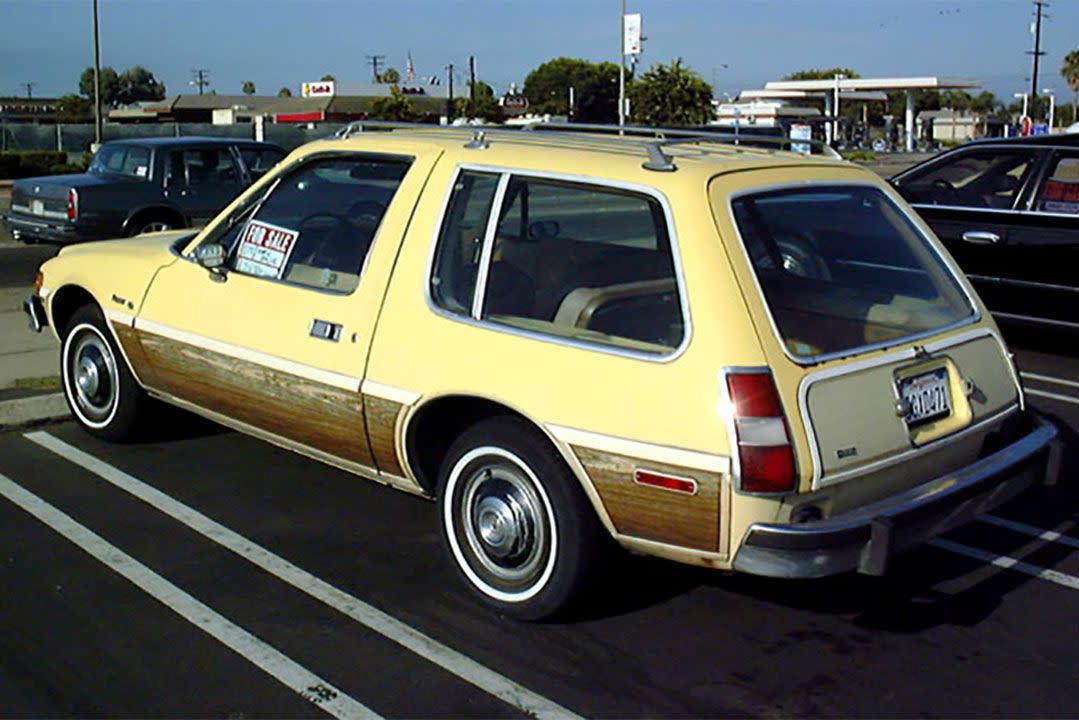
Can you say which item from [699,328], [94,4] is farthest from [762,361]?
[94,4]

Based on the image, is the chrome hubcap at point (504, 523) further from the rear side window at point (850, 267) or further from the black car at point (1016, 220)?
the black car at point (1016, 220)

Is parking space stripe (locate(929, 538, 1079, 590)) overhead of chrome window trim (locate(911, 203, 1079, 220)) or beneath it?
beneath

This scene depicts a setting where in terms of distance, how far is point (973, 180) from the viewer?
9188mm

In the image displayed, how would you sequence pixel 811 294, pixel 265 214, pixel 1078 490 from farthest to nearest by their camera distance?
pixel 1078 490 → pixel 265 214 → pixel 811 294

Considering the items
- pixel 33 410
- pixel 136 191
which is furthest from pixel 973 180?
pixel 136 191

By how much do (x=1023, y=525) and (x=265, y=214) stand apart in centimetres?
371

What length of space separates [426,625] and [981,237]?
627 cm

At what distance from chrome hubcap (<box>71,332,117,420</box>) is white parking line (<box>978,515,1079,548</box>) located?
4.38 metres

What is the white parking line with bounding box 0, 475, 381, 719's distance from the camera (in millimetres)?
3684

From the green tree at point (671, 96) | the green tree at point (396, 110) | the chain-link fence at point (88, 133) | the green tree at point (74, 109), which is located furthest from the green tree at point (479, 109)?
the green tree at point (74, 109)

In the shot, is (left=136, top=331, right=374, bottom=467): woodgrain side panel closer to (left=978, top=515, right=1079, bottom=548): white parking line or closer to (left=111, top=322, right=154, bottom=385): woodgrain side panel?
(left=111, top=322, right=154, bottom=385): woodgrain side panel

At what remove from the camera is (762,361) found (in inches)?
143

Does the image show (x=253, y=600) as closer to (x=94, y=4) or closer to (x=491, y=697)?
(x=491, y=697)

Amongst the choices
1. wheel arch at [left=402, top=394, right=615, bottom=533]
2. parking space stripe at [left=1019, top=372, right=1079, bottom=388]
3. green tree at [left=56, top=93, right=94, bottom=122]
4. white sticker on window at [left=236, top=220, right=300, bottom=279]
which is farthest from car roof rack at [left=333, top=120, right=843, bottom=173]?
green tree at [left=56, top=93, right=94, bottom=122]
